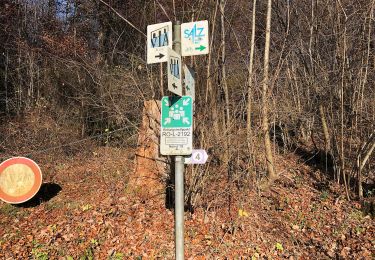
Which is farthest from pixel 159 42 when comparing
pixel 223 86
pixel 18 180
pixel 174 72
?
pixel 18 180

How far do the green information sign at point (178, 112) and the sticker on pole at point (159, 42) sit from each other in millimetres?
457

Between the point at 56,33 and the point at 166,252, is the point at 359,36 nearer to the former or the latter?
the point at 166,252

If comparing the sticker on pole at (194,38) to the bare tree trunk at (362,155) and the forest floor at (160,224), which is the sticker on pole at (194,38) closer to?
the forest floor at (160,224)

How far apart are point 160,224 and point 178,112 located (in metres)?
2.97

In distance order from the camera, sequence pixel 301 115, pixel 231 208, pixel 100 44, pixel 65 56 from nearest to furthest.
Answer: pixel 231 208, pixel 301 115, pixel 65 56, pixel 100 44

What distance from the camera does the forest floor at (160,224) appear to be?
19.0 ft

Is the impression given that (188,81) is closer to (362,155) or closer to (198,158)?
(198,158)

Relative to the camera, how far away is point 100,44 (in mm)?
13773

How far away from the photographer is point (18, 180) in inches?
261

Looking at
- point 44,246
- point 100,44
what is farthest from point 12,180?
point 100,44

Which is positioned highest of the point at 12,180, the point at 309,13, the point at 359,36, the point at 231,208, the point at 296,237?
the point at 309,13

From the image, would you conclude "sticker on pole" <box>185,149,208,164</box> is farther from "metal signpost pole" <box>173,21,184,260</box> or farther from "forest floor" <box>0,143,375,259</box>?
"forest floor" <box>0,143,375,259</box>

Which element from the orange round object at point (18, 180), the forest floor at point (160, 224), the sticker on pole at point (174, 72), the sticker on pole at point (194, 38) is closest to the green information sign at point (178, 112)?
the sticker on pole at point (174, 72)

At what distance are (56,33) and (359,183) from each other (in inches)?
439
